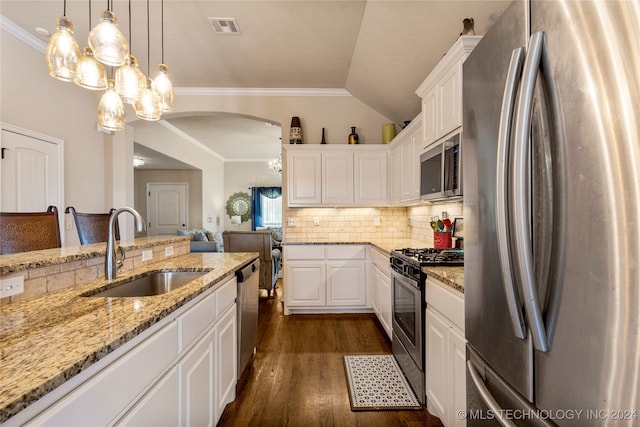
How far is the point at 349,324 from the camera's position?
10.8 ft

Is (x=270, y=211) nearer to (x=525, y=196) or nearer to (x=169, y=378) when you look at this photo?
(x=169, y=378)

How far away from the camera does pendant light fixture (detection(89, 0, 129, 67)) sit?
1500 millimetres

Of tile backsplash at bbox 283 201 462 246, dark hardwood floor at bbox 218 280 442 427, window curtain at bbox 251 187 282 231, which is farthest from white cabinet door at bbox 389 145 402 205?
window curtain at bbox 251 187 282 231

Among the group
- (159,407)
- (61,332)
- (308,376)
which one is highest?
(61,332)

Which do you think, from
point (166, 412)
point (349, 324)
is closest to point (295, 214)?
point (349, 324)

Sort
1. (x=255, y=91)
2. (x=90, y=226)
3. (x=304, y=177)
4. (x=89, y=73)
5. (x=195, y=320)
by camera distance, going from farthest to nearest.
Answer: (x=255, y=91) < (x=304, y=177) < (x=90, y=226) < (x=89, y=73) < (x=195, y=320)

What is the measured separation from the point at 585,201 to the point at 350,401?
1876mm

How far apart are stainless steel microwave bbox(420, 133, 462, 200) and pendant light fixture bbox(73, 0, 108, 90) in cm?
225

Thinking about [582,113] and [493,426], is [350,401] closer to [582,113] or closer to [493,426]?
[493,426]

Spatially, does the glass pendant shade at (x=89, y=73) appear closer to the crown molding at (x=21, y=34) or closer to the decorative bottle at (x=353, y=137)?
the crown molding at (x=21, y=34)

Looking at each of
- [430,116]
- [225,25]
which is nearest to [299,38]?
[225,25]

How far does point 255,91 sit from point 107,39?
251 centimetres

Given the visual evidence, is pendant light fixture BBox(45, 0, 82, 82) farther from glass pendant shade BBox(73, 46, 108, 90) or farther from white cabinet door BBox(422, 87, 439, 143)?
white cabinet door BBox(422, 87, 439, 143)

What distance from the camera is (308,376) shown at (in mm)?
2234
